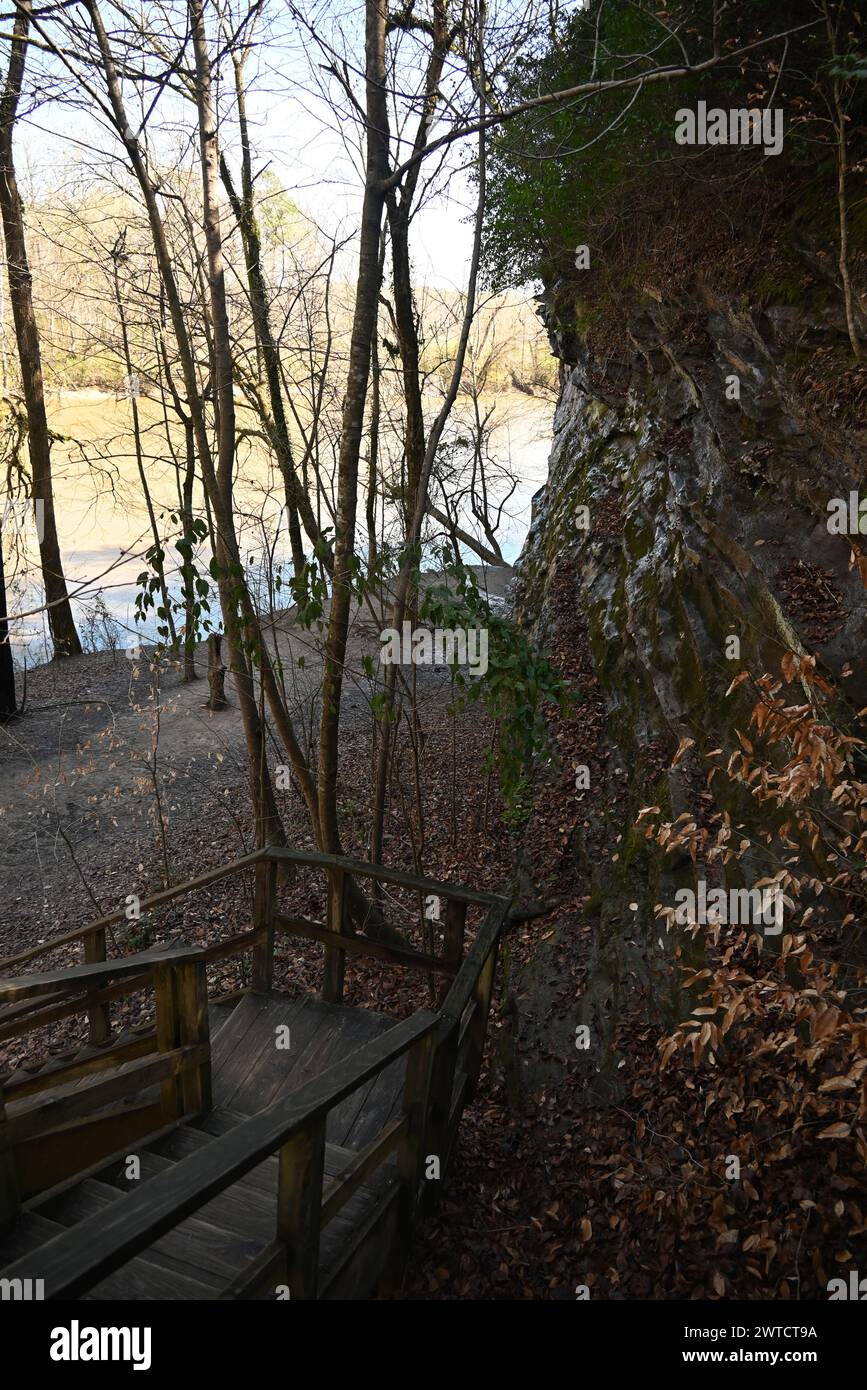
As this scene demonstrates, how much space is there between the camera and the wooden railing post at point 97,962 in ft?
15.6

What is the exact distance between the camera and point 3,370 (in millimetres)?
15086

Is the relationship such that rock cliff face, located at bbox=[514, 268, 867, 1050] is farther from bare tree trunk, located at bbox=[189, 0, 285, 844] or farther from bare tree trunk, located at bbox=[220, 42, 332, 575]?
bare tree trunk, located at bbox=[189, 0, 285, 844]

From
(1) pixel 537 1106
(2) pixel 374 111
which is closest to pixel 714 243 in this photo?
(2) pixel 374 111

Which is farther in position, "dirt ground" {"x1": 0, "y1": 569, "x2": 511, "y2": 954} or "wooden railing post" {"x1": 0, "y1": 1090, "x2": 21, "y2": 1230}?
"dirt ground" {"x1": 0, "y1": 569, "x2": 511, "y2": 954}

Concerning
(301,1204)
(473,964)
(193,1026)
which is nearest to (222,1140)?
(301,1204)

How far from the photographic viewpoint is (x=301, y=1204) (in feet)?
8.64

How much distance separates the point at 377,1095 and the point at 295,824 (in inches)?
248

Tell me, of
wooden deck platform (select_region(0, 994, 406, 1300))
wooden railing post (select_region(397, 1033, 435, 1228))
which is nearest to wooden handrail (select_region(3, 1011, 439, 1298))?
wooden deck platform (select_region(0, 994, 406, 1300))

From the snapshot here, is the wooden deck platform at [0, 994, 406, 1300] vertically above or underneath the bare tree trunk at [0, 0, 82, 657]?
underneath

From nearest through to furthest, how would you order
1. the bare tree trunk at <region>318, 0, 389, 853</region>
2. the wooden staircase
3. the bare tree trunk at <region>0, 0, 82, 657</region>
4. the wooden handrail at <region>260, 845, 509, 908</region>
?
the wooden staircase, the wooden handrail at <region>260, 845, 509, 908</region>, the bare tree trunk at <region>318, 0, 389, 853</region>, the bare tree trunk at <region>0, 0, 82, 657</region>

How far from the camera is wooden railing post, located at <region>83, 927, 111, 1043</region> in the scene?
4.75 meters

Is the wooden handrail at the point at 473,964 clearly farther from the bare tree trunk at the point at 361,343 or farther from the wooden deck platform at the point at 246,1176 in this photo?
the bare tree trunk at the point at 361,343

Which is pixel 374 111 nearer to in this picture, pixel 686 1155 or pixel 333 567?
pixel 333 567

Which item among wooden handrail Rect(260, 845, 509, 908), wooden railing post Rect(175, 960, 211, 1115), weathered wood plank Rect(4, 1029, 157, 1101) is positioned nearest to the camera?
weathered wood plank Rect(4, 1029, 157, 1101)
